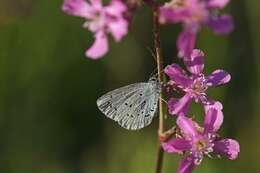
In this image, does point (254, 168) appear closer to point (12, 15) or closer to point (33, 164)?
point (33, 164)

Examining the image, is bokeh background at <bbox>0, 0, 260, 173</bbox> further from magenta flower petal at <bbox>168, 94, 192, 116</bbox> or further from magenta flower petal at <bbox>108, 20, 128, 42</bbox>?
magenta flower petal at <bbox>108, 20, 128, 42</bbox>

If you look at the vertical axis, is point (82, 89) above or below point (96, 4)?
below

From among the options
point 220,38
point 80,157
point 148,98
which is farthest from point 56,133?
point 148,98

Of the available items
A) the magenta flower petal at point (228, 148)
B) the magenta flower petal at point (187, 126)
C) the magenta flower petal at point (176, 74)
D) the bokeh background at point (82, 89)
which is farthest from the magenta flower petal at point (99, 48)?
the bokeh background at point (82, 89)

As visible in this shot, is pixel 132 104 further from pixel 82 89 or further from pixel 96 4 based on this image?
pixel 82 89

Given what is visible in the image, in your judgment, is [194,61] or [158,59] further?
[194,61]

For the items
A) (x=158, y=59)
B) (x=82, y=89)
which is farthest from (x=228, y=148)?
(x=82, y=89)
